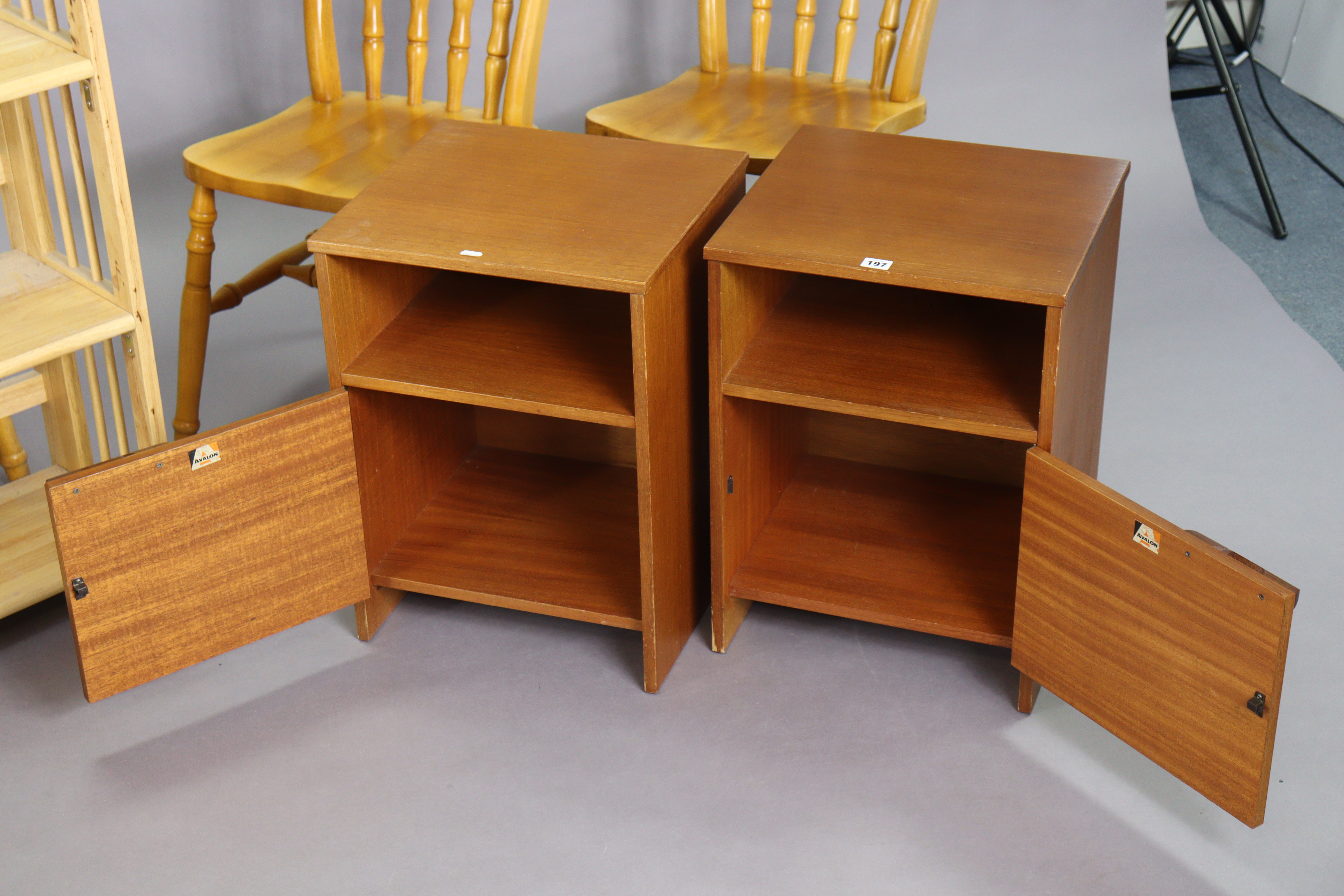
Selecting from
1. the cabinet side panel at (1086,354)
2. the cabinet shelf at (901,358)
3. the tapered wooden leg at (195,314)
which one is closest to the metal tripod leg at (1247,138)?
the cabinet side panel at (1086,354)

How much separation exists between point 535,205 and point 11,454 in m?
0.95

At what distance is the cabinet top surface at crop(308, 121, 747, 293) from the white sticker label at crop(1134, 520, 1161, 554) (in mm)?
543

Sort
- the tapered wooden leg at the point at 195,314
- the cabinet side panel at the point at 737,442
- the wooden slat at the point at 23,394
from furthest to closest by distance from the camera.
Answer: the tapered wooden leg at the point at 195,314 → the wooden slat at the point at 23,394 → the cabinet side panel at the point at 737,442

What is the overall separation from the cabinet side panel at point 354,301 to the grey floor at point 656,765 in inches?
15.5

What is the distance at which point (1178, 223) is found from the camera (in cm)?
289

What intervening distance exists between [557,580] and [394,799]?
346mm

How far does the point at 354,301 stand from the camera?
165cm

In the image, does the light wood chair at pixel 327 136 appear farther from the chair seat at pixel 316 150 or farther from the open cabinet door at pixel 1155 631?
the open cabinet door at pixel 1155 631

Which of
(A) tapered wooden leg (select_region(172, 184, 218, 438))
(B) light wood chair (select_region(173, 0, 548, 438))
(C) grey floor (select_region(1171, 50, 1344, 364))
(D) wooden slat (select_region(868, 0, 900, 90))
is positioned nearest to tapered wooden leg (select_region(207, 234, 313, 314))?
(B) light wood chair (select_region(173, 0, 548, 438))

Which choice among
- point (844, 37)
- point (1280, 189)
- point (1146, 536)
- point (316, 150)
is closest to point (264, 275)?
point (316, 150)

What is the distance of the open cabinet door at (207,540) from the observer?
4.89 feet

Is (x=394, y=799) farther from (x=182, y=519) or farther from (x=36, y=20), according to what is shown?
(x=36, y=20)

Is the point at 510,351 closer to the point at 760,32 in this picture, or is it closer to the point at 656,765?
the point at 656,765

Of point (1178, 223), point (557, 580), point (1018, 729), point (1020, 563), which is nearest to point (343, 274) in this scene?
point (557, 580)
